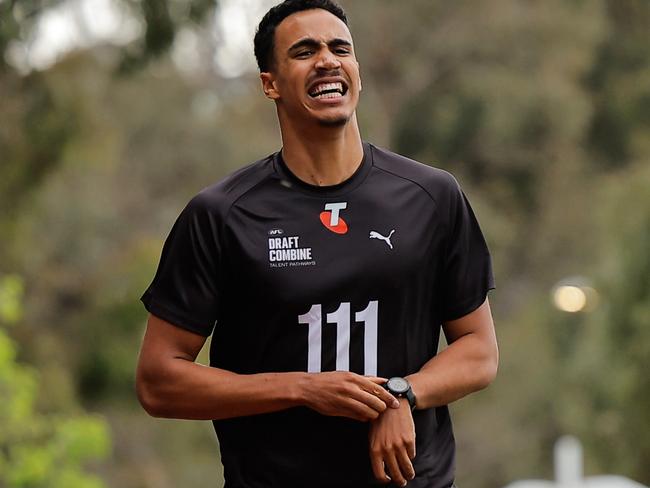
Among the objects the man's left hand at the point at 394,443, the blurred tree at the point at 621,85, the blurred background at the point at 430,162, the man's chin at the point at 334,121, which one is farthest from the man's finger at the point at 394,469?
the blurred tree at the point at 621,85

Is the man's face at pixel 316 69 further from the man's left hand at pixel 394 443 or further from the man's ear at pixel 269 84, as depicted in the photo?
the man's left hand at pixel 394 443

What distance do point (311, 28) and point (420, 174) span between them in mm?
441

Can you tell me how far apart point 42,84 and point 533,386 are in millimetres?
15009

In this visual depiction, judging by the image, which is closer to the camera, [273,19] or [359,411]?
[359,411]

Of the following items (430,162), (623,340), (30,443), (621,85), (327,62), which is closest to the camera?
(327,62)

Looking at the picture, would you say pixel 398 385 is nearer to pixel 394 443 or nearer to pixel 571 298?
pixel 394 443

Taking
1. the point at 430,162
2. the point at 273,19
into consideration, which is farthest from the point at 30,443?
the point at 430,162

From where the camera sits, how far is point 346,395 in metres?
3.26

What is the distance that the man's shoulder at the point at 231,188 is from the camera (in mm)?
3520

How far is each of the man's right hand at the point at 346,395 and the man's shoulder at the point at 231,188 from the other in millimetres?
490

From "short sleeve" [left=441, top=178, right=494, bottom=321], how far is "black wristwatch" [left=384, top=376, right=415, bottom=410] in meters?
0.29

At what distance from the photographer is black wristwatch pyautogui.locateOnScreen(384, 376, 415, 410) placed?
10.9 ft

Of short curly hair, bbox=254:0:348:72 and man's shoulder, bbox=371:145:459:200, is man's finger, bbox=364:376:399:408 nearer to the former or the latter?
Result: man's shoulder, bbox=371:145:459:200

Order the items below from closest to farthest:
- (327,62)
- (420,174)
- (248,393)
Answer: (248,393), (327,62), (420,174)
